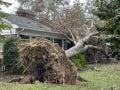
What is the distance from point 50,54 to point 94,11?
3233mm

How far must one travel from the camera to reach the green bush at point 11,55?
1997 cm

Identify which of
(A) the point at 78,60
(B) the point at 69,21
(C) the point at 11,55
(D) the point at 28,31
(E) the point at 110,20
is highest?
(B) the point at 69,21

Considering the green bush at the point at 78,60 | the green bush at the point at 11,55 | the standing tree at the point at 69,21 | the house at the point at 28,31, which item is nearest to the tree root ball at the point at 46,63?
the green bush at the point at 11,55

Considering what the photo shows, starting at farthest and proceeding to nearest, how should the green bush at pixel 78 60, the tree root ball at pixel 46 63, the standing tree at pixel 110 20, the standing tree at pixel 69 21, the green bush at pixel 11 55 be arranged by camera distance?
the standing tree at pixel 69 21, the green bush at pixel 78 60, the green bush at pixel 11 55, the tree root ball at pixel 46 63, the standing tree at pixel 110 20

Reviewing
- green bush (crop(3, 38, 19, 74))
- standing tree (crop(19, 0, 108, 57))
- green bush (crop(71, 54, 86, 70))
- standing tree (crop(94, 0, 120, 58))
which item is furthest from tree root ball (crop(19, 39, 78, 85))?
standing tree (crop(19, 0, 108, 57))

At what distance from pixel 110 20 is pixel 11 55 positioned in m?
9.49

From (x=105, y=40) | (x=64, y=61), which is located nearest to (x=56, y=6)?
(x=64, y=61)

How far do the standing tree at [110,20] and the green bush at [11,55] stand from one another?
8.11m

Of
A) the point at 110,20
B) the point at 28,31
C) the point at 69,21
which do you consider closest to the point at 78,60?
the point at 28,31

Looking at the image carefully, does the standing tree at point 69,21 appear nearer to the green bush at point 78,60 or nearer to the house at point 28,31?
the house at point 28,31

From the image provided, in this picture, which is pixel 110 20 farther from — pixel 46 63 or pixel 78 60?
pixel 78 60

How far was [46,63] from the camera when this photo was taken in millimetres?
15438

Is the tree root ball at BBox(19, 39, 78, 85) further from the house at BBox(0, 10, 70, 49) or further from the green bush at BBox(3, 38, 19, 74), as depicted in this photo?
the house at BBox(0, 10, 70, 49)

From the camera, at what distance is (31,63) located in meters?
15.5
